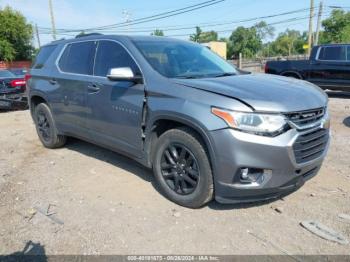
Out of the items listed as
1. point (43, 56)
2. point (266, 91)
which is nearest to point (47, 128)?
point (43, 56)

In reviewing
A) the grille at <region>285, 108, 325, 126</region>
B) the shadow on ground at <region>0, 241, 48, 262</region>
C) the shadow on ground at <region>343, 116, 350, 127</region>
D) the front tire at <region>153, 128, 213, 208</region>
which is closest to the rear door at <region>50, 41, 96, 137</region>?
the front tire at <region>153, 128, 213, 208</region>

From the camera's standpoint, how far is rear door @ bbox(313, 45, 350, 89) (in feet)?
36.5

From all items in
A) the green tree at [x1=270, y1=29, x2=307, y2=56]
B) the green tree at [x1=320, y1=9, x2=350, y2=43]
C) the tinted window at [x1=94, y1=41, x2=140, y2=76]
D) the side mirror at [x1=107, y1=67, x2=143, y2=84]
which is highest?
the green tree at [x1=320, y1=9, x2=350, y2=43]

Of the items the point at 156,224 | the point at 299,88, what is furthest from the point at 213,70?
the point at 156,224

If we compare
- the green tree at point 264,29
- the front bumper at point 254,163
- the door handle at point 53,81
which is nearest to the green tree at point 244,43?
the green tree at point 264,29

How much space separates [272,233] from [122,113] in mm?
Result: 2204

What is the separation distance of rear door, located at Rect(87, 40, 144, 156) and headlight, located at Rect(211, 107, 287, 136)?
127 centimetres

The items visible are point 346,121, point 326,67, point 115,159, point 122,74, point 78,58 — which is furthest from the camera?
point 326,67

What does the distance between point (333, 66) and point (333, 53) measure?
1.51 ft

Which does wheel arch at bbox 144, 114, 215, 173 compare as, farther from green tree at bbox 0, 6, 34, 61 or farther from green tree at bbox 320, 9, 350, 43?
green tree at bbox 320, 9, 350, 43

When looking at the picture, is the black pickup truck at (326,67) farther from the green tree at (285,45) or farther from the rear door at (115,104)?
the green tree at (285,45)

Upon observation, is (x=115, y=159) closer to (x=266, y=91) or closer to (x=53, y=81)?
(x=53, y=81)

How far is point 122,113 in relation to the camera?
13.9 feet

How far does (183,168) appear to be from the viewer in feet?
12.2
